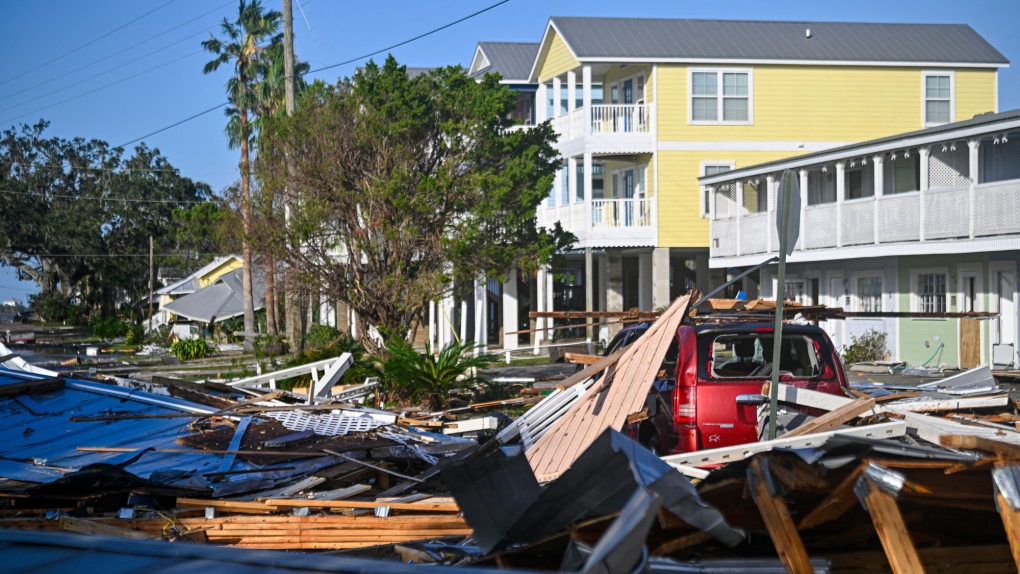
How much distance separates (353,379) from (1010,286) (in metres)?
14.8

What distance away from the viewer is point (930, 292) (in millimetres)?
24141

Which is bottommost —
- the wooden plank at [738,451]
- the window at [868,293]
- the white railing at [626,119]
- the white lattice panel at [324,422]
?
the white lattice panel at [324,422]

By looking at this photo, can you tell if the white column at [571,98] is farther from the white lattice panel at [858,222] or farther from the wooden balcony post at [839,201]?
the white lattice panel at [858,222]

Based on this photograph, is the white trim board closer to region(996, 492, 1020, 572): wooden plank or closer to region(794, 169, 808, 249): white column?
region(794, 169, 808, 249): white column

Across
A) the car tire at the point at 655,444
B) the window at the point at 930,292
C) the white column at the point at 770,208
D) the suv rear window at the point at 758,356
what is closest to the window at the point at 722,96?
the white column at the point at 770,208

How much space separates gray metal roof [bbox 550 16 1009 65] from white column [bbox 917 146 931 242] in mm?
8729

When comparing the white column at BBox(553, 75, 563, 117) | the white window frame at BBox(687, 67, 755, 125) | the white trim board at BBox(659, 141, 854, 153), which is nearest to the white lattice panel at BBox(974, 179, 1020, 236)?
Answer: the white trim board at BBox(659, 141, 854, 153)

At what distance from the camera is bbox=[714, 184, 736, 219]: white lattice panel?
97.2ft

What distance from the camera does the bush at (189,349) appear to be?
3519cm

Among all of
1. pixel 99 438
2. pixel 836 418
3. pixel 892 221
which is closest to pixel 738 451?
pixel 836 418

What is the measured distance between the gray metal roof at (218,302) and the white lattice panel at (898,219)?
2869cm

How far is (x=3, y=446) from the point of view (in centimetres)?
1098

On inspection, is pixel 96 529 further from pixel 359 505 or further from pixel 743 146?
pixel 743 146

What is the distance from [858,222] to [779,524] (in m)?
22.5
